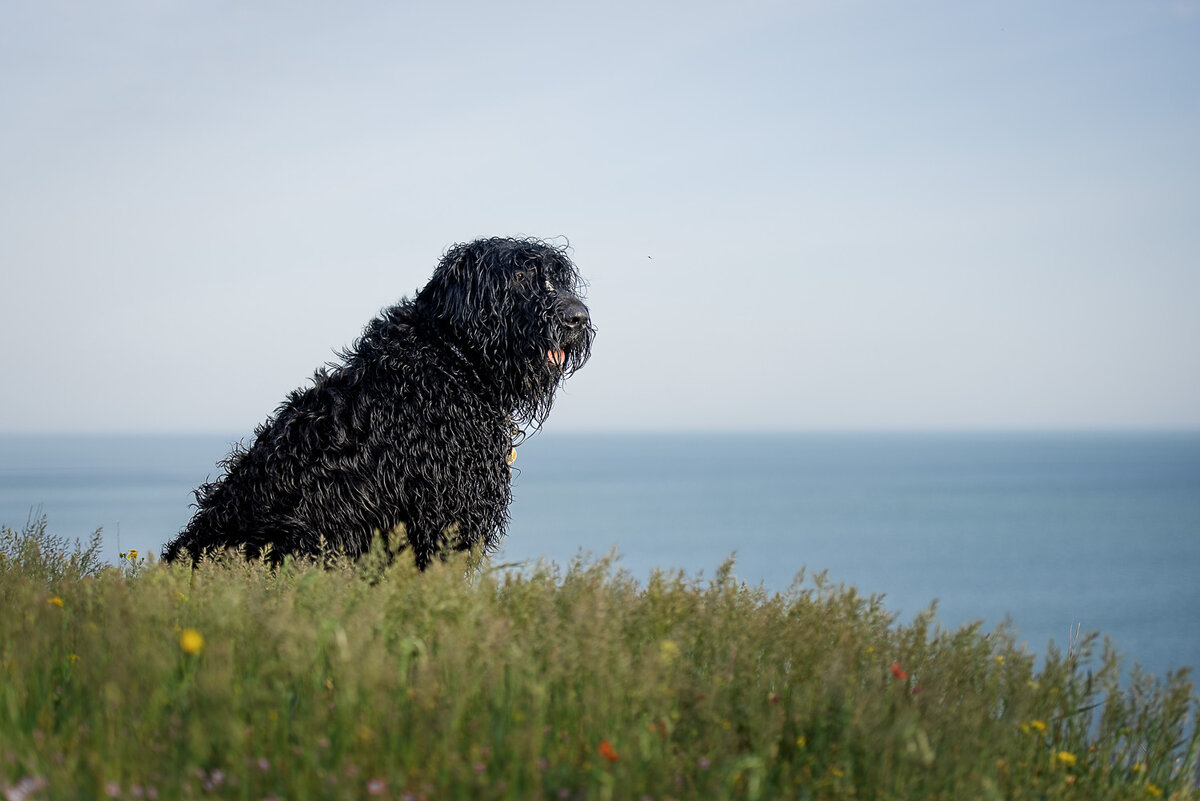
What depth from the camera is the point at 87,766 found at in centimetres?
253

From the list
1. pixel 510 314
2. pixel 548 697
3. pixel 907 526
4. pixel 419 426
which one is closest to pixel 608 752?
pixel 548 697

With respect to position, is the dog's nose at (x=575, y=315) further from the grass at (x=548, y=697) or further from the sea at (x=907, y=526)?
the sea at (x=907, y=526)

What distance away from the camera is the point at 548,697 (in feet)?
9.80

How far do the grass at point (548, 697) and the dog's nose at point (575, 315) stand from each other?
6.50 feet

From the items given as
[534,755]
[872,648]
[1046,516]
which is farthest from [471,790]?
[1046,516]

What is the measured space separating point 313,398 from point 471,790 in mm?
3390

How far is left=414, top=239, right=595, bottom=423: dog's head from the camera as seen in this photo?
5445 mm

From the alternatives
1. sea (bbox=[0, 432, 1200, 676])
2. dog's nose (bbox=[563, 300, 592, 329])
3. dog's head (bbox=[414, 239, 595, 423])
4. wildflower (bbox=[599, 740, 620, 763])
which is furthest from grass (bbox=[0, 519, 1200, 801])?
sea (bbox=[0, 432, 1200, 676])

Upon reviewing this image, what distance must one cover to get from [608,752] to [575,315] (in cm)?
356

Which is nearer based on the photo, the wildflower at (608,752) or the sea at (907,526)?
the wildflower at (608,752)

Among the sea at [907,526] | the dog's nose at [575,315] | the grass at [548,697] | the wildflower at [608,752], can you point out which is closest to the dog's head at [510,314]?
the dog's nose at [575,315]

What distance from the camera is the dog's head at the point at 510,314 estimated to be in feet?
17.9

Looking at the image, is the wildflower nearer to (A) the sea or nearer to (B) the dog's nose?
(B) the dog's nose

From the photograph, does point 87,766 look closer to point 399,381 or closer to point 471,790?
point 471,790
